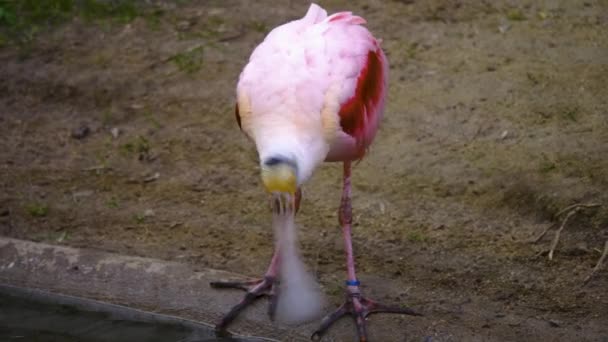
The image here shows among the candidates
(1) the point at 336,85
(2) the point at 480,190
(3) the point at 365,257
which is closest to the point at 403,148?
(2) the point at 480,190

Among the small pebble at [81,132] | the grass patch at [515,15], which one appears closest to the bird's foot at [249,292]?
the small pebble at [81,132]

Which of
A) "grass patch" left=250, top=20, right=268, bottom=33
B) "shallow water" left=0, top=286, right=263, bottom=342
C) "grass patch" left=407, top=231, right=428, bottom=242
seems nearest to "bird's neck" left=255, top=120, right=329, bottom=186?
"shallow water" left=0, top=286, right=263, bottom=342

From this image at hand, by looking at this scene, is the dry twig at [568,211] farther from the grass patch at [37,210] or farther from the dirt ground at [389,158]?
the grass patch at [37,210]

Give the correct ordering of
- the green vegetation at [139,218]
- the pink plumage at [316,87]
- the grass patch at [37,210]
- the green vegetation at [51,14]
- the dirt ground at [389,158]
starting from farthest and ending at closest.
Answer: the green vegetation at [51,14], the grass patch at [37,210], the green vegetation at [139,218], the dirt ground at [389,158], the pink plumage at [316,87]

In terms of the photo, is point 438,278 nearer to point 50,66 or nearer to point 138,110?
point 138,110

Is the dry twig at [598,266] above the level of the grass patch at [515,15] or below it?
below

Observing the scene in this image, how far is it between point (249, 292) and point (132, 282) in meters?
0.64

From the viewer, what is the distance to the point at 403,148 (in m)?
6.57

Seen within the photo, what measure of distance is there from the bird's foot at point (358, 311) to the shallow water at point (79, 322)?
1.17ft

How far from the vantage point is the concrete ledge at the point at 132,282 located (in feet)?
16.5

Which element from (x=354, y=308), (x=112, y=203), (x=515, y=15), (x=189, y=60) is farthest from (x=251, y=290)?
(x=515, y=15)

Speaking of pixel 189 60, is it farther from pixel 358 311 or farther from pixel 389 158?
pixel 358 311

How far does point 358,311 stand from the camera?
484 centimetres

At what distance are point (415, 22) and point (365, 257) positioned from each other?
8.74ft
